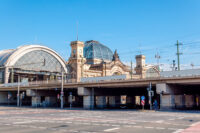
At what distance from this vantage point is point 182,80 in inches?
1725

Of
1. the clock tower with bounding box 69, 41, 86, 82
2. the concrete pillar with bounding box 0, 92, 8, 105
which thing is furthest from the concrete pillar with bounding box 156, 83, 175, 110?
the clock tower with bounding box 69, 41, 86, 82

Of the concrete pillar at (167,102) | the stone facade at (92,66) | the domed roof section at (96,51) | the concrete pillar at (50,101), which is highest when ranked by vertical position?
the domed roof section at (96,51)

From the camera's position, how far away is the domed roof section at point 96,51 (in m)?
159

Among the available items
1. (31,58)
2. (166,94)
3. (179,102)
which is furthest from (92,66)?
(166,94)

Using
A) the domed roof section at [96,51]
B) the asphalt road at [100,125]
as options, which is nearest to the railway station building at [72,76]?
the domed roof section at [96,51]

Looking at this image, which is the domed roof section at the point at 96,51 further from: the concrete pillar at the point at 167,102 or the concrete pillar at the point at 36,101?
the concrete pillar at the point at 167,102

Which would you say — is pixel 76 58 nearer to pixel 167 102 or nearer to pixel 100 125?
pixel 167 102

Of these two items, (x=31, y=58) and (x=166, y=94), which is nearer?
(x=166, y=94)

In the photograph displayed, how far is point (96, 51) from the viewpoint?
531 feet

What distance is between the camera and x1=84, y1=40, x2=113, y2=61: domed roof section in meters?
159

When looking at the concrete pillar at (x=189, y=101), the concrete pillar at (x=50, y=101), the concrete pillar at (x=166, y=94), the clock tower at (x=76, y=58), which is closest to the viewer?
the concrete pillar at (x=166, y=94)

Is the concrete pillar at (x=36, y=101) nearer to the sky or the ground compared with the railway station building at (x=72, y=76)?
nearer to the ground

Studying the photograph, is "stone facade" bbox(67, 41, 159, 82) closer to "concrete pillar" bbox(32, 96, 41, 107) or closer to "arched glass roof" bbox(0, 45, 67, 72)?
"arched glass roof" bbox(0, 45, 67, 72)

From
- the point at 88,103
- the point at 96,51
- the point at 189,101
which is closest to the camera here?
the point at 88,103
